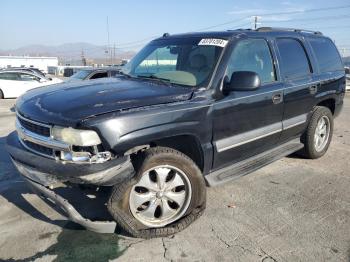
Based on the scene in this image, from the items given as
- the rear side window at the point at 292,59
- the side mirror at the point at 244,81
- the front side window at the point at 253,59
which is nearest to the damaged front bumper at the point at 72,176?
the side mirror at the point at 244,81

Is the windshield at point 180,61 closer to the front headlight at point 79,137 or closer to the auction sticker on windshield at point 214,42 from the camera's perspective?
the auction sticker on windshield at point 214,42

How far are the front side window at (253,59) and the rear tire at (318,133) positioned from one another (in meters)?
1.33

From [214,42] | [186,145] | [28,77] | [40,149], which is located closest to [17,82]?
[28,77]

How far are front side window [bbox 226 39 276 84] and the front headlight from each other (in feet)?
5.42

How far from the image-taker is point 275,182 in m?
4.89

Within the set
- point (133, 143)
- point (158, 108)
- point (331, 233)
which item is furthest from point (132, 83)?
point (331, 233)

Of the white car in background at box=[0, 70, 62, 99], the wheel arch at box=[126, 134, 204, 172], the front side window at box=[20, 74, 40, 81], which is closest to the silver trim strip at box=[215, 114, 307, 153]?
the wheel arch at box=[126, 134, 204, 172]

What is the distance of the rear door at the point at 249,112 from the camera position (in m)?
3.87

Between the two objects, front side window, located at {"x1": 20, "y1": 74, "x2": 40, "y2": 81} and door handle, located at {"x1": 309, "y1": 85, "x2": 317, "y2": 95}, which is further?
front side window, located at {"x1": 20, "y1": 74, "x2": 40, "y2": 81}

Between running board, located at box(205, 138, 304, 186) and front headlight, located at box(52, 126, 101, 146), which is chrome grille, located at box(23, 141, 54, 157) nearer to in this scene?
front headlight, located at box(52, 126, 101, 146)

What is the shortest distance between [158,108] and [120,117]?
406 mm

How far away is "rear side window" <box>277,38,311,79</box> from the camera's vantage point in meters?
4.78

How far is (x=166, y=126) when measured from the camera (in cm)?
330

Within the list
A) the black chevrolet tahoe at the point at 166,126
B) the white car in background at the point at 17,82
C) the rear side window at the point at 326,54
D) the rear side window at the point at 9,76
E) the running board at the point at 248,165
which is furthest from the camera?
the rear side window at the point at 9,76
